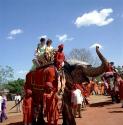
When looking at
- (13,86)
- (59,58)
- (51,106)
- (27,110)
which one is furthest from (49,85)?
(13,86)

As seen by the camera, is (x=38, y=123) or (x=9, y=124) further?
(x=9, y=124)

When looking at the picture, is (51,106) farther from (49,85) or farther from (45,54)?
(45,54)

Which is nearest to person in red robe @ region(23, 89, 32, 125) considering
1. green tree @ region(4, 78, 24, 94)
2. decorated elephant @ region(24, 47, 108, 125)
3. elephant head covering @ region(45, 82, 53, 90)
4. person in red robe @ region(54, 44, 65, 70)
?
decorated elephant @ region(24, 47, 108, 125)

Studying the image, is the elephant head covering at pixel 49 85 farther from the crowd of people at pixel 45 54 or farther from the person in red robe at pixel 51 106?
the crowd of people at pixel 45 54

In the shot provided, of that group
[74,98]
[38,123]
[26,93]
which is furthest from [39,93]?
[74,98]

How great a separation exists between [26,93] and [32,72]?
28.3 inches

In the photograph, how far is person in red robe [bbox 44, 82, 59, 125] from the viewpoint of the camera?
1095 cm

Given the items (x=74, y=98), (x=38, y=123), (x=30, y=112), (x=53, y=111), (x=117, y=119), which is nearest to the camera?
(x=53, y=111)

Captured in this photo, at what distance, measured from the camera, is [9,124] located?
1529cm

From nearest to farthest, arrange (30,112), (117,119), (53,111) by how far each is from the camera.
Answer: (53,111), (30,112), (117,119)

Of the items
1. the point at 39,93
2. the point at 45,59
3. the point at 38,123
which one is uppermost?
the point at 45,59

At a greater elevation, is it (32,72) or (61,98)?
(32,72)

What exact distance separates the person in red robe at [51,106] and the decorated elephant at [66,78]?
0.17 m

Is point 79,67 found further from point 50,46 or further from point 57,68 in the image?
point 50,46
